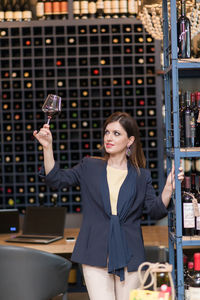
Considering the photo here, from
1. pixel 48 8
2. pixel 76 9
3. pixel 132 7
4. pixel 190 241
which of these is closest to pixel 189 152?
pixel 190 241

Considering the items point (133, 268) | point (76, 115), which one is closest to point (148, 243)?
point (133, 268)

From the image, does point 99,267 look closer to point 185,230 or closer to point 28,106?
point 185,230

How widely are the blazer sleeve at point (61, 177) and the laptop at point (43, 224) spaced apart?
1262 mm

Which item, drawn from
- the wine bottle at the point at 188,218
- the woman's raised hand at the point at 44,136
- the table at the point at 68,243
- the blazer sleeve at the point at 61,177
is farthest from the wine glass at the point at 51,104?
the table at the point at 68,243

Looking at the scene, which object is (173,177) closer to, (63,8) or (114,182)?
(114,182)

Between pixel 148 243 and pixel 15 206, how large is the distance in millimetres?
2309

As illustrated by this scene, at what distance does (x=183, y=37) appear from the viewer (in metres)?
2.25

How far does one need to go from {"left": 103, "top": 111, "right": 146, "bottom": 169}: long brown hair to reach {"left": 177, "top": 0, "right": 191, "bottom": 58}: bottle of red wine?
0.45 meters

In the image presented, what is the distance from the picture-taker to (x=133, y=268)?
7.76ft

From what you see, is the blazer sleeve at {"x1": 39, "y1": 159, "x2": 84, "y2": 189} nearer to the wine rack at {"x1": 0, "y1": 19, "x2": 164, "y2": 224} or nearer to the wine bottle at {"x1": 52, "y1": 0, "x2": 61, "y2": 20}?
the wine rack at {"x1": 0, "y1": 19, "x2": 164, "y2": 224}

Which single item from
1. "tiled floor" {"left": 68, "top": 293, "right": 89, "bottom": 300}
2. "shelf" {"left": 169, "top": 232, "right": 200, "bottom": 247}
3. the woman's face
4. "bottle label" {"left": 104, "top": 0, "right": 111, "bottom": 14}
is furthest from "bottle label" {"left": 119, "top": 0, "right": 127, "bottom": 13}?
"shelf" {"left": 169, "top": 232, "right": 200, "bottom": 247}

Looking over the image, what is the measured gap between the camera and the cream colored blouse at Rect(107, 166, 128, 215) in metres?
2.40

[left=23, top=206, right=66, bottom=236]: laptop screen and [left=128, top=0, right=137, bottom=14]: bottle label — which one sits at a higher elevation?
[left=128, top=0, right=137, bottom=14]: bottle label

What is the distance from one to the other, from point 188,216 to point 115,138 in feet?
1.82
